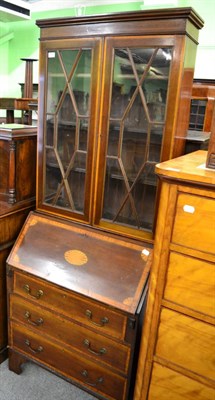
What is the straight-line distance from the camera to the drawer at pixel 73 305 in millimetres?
1439

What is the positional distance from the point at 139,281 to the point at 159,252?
345 mm

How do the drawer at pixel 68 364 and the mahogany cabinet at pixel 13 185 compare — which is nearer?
the drawer at pixel 68 364

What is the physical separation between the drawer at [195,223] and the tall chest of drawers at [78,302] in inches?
17.3

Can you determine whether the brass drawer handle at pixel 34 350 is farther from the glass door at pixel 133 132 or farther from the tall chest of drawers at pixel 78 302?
the glass door at pixel 133 132

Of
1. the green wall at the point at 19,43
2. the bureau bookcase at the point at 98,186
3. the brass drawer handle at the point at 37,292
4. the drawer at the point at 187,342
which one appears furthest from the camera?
the green wall at the point at 19,43

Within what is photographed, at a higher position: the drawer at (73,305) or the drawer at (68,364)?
the drawer at (73,305)

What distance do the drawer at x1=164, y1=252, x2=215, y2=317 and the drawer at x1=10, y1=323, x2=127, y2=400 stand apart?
0.63 meters

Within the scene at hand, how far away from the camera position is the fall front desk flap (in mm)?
1440

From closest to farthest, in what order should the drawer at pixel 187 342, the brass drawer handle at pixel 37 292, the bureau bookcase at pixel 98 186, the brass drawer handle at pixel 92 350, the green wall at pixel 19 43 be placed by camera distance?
the drawer at pixel 187 342, the bureau bookcase at pixel 98 186, the brass drawer handle at pixel 92 350, the brass drawer handle at pixel 37 292, the green wall at pixel 19 43

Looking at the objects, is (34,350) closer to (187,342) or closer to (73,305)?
(73,305)

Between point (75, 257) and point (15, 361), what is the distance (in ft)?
2.59

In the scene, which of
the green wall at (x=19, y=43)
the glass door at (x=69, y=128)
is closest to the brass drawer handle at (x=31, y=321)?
the glass door at (x=69, y=128)

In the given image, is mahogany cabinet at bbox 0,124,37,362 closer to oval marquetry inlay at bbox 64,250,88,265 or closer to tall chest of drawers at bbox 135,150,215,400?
oval marquetry inlay at bbox 64,250,88,265

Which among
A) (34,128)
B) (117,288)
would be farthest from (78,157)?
(117,288)
